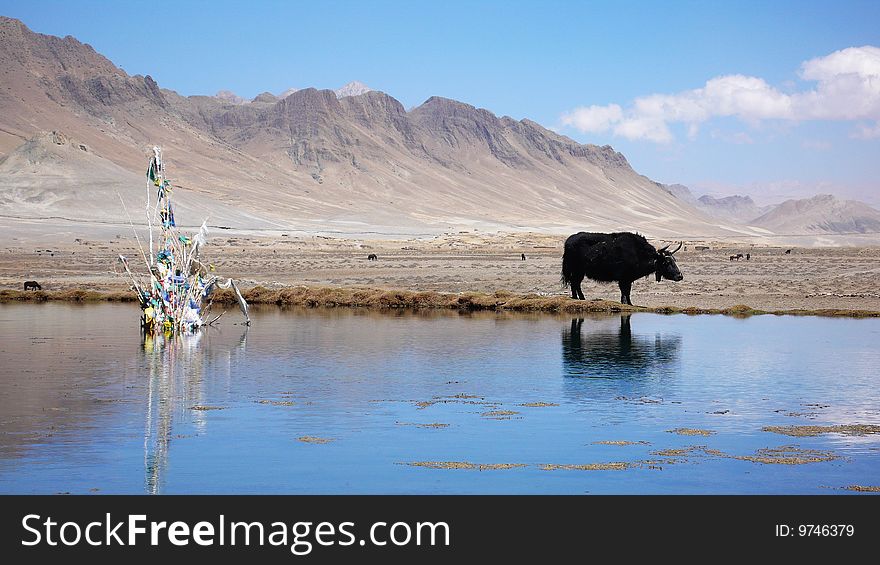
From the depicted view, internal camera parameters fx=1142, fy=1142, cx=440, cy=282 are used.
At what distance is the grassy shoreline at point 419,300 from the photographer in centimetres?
3259

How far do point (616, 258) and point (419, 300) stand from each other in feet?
20.5

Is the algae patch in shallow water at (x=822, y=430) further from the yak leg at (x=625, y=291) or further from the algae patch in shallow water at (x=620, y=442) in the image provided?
the yak leg at (x=625, y=291)

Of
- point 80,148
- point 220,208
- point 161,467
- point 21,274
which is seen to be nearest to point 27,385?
point 161,467

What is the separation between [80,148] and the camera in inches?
6358

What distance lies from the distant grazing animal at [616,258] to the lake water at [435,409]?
5.12 metres

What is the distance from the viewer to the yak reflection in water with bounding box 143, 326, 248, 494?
43.2 ft

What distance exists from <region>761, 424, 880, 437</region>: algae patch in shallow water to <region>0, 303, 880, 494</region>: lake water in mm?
216

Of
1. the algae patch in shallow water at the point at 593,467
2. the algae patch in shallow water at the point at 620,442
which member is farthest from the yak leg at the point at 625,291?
the algae patch in shallow water at the point at 593,467

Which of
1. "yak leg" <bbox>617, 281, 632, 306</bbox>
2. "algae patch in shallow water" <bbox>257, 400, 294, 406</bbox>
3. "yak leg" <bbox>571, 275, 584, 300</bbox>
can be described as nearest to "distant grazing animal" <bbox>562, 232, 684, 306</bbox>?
"yak leg" <bbox>617, 281, 632, 306</bbox>

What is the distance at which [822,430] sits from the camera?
1493cm

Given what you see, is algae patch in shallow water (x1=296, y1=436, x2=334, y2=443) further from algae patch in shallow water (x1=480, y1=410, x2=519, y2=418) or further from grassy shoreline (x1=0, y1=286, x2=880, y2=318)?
grassy shoreline (x1=0, y1=286, x2=880, y2=318)

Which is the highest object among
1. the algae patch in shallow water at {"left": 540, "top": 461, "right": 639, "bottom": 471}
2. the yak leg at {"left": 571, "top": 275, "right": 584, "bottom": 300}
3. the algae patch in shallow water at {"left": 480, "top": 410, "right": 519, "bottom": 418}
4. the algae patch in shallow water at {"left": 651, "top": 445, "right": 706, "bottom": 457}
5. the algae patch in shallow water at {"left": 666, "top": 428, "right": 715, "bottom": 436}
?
the yak leg at {"left": 571, "top": 275, "right": 584, "bottom": 300}
